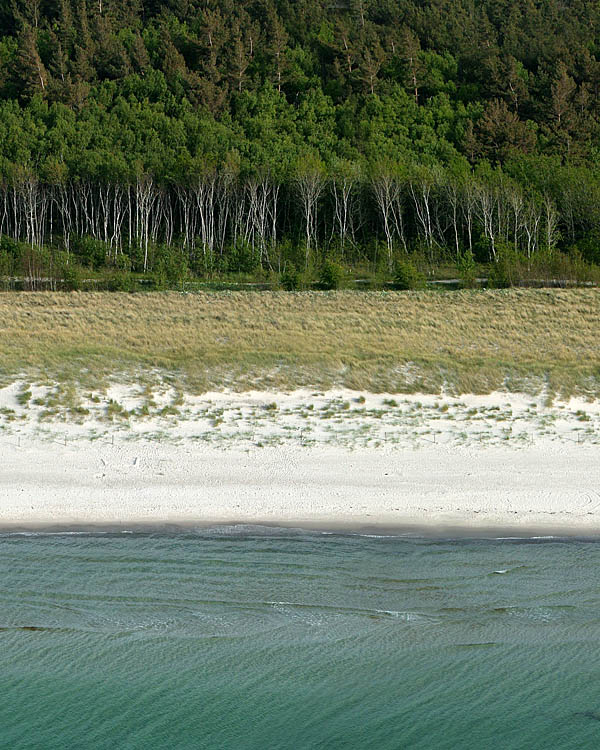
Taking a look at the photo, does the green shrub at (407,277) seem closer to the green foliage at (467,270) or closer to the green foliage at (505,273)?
the green foliage at (467,270)

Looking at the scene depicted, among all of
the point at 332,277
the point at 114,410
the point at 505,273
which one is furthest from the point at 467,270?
the point at 114,410

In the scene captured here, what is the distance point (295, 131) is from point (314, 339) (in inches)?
2640

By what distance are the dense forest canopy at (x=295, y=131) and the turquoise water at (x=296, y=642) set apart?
4664 cm

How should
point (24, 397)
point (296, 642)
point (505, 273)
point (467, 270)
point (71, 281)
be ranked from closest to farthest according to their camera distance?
point (296, 642), point (24, 397), point (505, 273), point (71, 281), point (467, 270)

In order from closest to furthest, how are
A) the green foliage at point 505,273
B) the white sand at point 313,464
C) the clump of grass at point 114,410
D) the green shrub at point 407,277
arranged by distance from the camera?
the white sand at point 313,464, the clump of grass at point 114,410, the green foliage at point 505,273, the green shrub at point 407,277

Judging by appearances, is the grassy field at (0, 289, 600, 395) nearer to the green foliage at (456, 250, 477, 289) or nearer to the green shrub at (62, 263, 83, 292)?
the green foliage at (456, 250, 477, 289)

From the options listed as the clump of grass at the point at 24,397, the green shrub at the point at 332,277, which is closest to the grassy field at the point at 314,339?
the clump of grass at the point at 24,397

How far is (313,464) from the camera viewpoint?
588 inches

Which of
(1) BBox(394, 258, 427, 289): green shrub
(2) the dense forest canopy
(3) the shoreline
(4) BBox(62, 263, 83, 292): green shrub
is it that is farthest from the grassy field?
(2) the dense forest canopy

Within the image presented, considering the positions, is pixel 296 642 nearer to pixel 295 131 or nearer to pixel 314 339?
pixel 314 339

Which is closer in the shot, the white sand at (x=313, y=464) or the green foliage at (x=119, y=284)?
the white sand at (x=313, y=464)

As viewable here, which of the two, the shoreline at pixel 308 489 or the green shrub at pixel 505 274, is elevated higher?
the green shrub at pixel 505 274

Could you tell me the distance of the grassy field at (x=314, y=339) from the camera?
20.0 metres

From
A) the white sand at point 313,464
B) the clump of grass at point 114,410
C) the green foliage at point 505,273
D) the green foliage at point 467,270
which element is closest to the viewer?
the white sand at point 313,464
